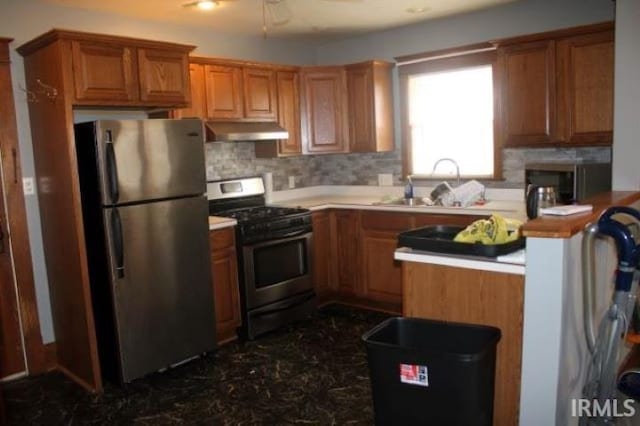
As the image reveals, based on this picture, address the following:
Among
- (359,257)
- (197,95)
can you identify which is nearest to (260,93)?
(197,95)

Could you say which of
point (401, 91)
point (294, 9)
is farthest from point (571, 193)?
point (294, 9)

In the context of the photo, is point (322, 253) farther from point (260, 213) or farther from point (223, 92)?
point (223, 92)

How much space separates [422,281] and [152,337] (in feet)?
6.06

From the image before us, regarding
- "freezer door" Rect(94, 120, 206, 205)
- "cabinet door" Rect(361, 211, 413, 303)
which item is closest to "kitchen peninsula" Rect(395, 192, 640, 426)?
"freezer door" Rect(94, 120, 206, 205)

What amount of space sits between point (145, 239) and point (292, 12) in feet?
6.88

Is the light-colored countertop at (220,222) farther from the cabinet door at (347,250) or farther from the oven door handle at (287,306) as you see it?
the cabinet door at (347,250)

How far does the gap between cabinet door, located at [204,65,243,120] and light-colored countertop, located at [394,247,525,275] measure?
228 centimetres

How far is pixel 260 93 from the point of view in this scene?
448 centimetres

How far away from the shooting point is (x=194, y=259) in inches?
138

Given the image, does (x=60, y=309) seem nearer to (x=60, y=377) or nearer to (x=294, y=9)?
(x=60, y=377)

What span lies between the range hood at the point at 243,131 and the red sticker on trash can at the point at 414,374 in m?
2.62

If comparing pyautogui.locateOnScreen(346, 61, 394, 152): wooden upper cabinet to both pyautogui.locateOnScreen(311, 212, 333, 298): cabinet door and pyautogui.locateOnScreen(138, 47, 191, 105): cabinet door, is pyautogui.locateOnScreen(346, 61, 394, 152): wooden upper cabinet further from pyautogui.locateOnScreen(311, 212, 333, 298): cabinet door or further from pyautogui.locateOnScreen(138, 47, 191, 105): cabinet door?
pyautogui.locateOnScreen(138, 47, 191, 105): cabinet door

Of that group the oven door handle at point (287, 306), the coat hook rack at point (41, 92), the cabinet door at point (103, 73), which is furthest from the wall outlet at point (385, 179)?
the coat hook rack at point (41, 92)

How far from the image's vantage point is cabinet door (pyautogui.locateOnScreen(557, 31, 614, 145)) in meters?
3.50
